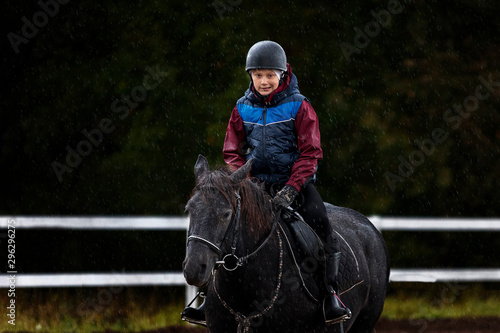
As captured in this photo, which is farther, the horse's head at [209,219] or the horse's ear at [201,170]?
the horse's ear at [201,170]

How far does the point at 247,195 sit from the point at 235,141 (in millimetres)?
689

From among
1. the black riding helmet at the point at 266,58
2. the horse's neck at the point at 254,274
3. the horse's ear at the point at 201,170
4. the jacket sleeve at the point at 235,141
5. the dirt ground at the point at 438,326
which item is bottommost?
the dirt ground at the point at 438,326

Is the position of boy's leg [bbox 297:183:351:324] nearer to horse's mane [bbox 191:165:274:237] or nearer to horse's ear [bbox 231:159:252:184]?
horse's mane [bbox 191:165:274:237]

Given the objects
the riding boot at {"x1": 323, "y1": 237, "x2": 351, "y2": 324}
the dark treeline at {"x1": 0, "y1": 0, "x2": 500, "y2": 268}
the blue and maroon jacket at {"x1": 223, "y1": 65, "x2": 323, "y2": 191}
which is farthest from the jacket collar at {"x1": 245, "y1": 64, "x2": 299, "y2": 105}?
the dark treeline at {"x1": 0, "y1": 0, "x2": 500, "y2": 268}

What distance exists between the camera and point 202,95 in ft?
35.8

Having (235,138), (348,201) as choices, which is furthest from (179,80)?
(235,138)

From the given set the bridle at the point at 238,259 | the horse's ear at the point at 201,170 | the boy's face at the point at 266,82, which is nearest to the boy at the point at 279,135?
the boy's face at the point at 266,82

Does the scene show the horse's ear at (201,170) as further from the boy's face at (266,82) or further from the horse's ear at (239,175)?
the boy's face at (266,82)

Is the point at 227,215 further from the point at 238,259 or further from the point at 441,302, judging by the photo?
the point at 441,302

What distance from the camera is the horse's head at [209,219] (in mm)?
4105

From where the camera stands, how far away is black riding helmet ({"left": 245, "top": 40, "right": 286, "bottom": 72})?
500 cm

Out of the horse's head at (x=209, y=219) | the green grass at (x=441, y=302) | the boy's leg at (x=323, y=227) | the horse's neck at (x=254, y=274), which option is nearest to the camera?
the horse's head at (x=209, y=219)

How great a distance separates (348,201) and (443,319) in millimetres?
2224

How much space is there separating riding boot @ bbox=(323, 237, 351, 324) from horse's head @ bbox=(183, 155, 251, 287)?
3.19 ft
